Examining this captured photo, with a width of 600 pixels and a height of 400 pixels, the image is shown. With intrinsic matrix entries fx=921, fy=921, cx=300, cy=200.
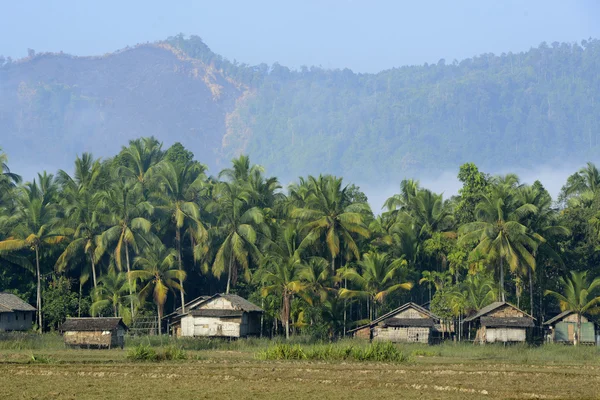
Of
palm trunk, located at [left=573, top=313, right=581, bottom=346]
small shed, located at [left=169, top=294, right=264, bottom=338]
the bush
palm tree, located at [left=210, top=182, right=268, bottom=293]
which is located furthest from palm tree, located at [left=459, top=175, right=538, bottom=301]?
the bush

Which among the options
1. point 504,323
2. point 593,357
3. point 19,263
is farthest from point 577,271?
point 19,263

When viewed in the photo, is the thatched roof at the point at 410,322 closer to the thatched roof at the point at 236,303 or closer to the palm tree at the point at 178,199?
the thatched roof at the point at 236,303

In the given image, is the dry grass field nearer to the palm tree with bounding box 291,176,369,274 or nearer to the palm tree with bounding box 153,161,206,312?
the palm tree with bounding box 291,176,369,274

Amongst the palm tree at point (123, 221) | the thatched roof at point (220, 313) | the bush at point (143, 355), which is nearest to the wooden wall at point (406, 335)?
the thatched roof at point (220, 313)

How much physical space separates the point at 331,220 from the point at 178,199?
13.3m

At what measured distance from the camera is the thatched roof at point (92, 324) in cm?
6082

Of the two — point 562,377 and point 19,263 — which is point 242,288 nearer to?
point 19,263

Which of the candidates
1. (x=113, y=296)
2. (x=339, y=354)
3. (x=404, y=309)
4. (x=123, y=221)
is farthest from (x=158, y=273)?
(x=339, y=354)

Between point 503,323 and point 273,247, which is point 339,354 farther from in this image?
point 273,247

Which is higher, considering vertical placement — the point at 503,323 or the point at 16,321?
the point at 16,321

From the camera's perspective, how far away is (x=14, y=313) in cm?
6931

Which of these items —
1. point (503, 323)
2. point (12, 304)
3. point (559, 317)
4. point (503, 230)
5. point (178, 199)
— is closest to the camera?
point (503, 323)

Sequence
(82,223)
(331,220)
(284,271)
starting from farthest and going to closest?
1. (331,220)
2. (82,223)
3. (284,271)

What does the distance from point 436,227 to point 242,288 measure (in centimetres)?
1869
